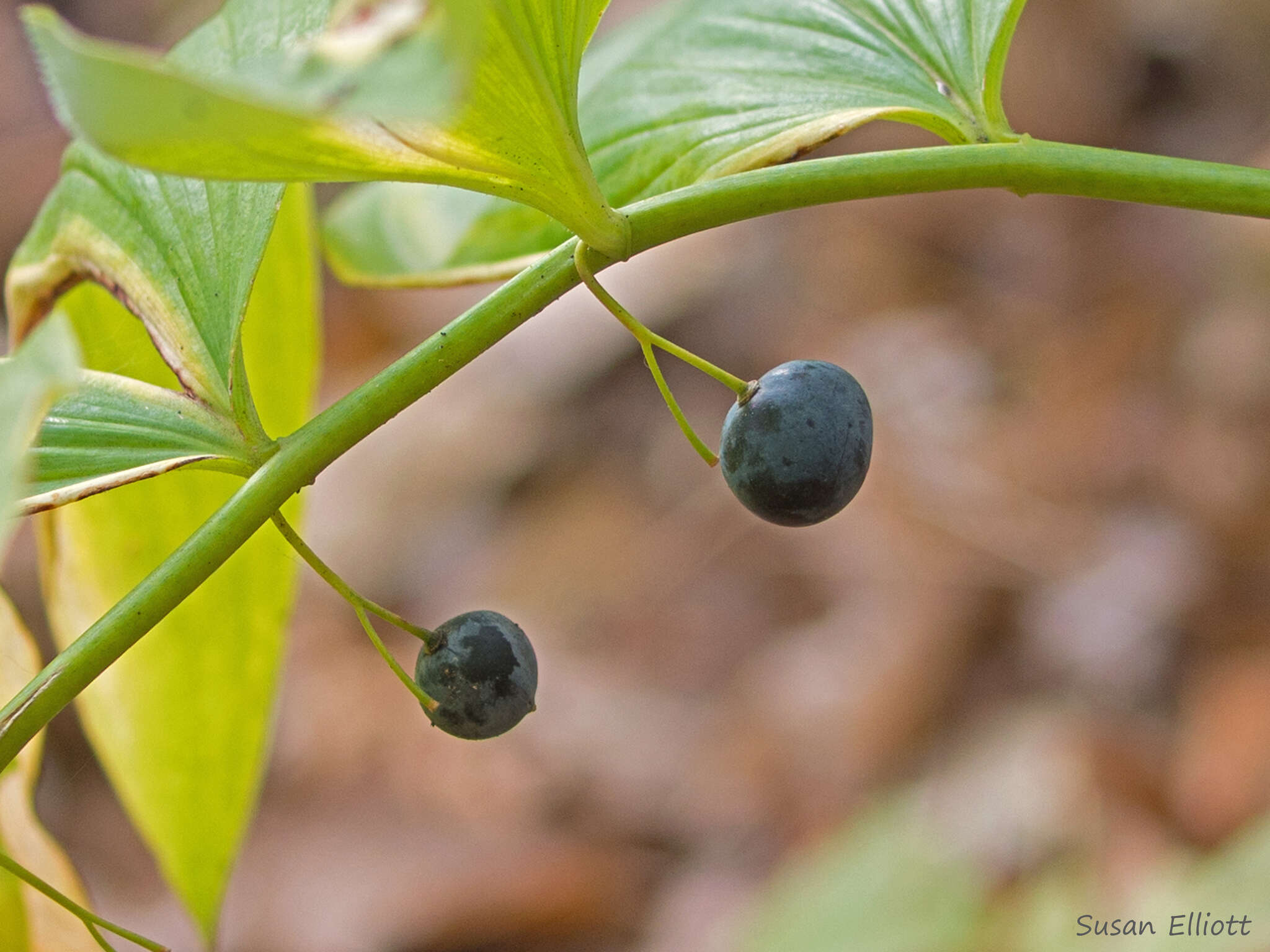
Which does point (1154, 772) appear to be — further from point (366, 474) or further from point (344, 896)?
point (366, 474)

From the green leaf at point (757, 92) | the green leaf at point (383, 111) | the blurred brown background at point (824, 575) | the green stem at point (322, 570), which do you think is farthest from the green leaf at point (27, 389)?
the blurred brown background at point (824, 575)

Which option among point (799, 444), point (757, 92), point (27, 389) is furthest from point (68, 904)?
point (757, 92)

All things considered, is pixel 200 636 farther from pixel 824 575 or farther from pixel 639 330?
pixel 824 575

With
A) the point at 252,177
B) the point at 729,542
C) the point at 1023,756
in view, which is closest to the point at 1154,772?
the point at 1023,756

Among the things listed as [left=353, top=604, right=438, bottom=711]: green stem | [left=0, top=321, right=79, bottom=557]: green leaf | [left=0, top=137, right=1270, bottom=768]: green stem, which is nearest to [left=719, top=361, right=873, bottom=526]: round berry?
[left=0, top=137, right=1270, bottom=768]: green stem

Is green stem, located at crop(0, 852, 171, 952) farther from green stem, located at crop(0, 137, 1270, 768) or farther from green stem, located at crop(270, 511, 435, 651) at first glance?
green stem, located at crop(270, 511, 435, 651)

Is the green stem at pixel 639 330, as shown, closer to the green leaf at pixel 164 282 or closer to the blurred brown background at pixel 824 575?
the green leaf at pixel 164 282
